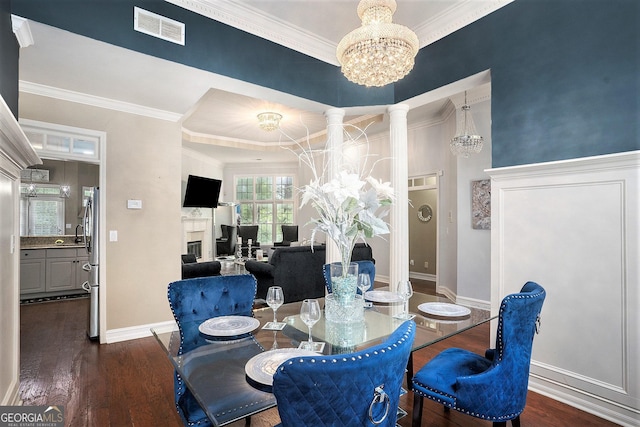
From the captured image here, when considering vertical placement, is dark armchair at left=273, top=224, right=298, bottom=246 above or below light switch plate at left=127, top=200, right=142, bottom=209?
below

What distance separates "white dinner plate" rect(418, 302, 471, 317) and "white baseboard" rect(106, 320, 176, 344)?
301 centimetres

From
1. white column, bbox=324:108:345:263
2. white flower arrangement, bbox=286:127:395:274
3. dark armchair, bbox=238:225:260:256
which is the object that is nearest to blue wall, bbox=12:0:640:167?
white column, bbox=324:108:345:263

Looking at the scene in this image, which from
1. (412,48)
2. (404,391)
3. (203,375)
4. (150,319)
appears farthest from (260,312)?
(150,319)

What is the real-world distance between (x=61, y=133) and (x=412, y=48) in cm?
341

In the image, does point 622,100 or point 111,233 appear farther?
point 111,233

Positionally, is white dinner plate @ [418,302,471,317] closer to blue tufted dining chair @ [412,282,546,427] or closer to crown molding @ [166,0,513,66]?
blue tufted dining chair @ [412,282,546,427]

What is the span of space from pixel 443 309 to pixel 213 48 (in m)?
2.71

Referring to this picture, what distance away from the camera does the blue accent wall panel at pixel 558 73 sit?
204 centimetres

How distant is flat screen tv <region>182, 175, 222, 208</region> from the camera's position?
23.3ft

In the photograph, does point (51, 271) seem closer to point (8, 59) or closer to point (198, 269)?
point (198, 269)

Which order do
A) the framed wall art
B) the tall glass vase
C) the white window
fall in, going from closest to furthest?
the tall glass vase < the framed wall art < the white window

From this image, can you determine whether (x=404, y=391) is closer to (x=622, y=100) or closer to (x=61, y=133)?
(x=622, y=100)

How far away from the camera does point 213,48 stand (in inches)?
110

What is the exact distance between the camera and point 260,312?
2055 mm
